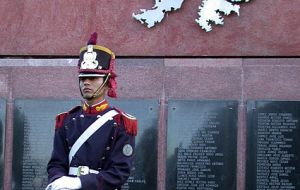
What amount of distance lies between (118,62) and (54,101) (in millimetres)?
675

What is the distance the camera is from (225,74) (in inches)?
247

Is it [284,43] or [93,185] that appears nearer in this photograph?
[93,185]

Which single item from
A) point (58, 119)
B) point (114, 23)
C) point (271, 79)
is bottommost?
point (58, 119)

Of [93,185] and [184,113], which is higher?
[184,113]

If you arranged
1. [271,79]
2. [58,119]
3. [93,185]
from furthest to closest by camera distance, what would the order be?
1. [271,79]
2. [58,119]
3. [93,185]

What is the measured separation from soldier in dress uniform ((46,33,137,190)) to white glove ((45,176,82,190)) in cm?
2

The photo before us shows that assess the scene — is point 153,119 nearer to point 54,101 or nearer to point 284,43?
point 54,101

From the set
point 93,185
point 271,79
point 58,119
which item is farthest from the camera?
point 271,79

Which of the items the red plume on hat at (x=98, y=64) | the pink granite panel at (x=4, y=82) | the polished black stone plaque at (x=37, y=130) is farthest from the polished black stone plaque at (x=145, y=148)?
the red plume on hat at (x=98, y=64)

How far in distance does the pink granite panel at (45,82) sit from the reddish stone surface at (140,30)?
188 mm

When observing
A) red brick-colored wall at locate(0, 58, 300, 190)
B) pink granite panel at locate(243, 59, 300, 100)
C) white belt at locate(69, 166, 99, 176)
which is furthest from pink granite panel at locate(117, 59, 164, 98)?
white belt at locate(69, 166, 99, 176)

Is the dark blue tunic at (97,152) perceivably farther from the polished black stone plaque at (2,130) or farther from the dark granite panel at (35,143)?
the polished black stone plaque at (2,130)

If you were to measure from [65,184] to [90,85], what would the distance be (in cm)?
57

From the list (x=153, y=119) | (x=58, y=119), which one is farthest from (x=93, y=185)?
(x=153, y=119)
